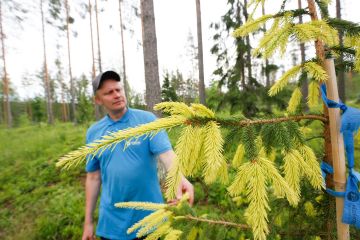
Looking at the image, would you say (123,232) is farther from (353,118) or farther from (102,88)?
(353,118)

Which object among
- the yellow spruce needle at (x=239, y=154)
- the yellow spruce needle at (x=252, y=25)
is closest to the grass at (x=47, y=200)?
the yellow spruce needle at (x=239, y=154)

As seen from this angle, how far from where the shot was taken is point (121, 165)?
2.44 meters

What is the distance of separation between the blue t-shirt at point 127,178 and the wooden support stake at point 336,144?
1.46 meters

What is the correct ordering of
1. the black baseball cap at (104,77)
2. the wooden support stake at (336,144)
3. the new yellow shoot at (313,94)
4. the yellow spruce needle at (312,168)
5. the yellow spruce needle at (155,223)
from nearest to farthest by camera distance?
the yellow spruce needle at (312,168) → the wooden support stake at (336,144) → the yellow spruce needle at (155,223) → the new yellow shoot at (313,94) → the black baseball cap at (104,77)

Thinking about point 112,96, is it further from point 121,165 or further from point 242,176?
point 242,176

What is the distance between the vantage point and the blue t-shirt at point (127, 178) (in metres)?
2.42

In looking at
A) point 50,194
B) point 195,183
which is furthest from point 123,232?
point 50,194

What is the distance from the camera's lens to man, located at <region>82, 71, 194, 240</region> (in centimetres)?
242

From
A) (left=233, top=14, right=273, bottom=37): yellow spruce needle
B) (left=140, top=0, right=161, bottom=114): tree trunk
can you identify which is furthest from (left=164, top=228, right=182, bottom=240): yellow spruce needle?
(left=140, top=0, right=161, bottom=114): tree trunk

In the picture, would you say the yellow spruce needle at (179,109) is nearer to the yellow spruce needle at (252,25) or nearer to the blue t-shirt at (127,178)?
the yellow spruce needle at (252,25)

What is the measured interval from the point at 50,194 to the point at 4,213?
104cm

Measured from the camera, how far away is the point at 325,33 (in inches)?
39.4

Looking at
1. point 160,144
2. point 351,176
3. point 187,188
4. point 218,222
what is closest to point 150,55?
point 160,144

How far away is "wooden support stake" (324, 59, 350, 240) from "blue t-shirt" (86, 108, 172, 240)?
4.79 ft
